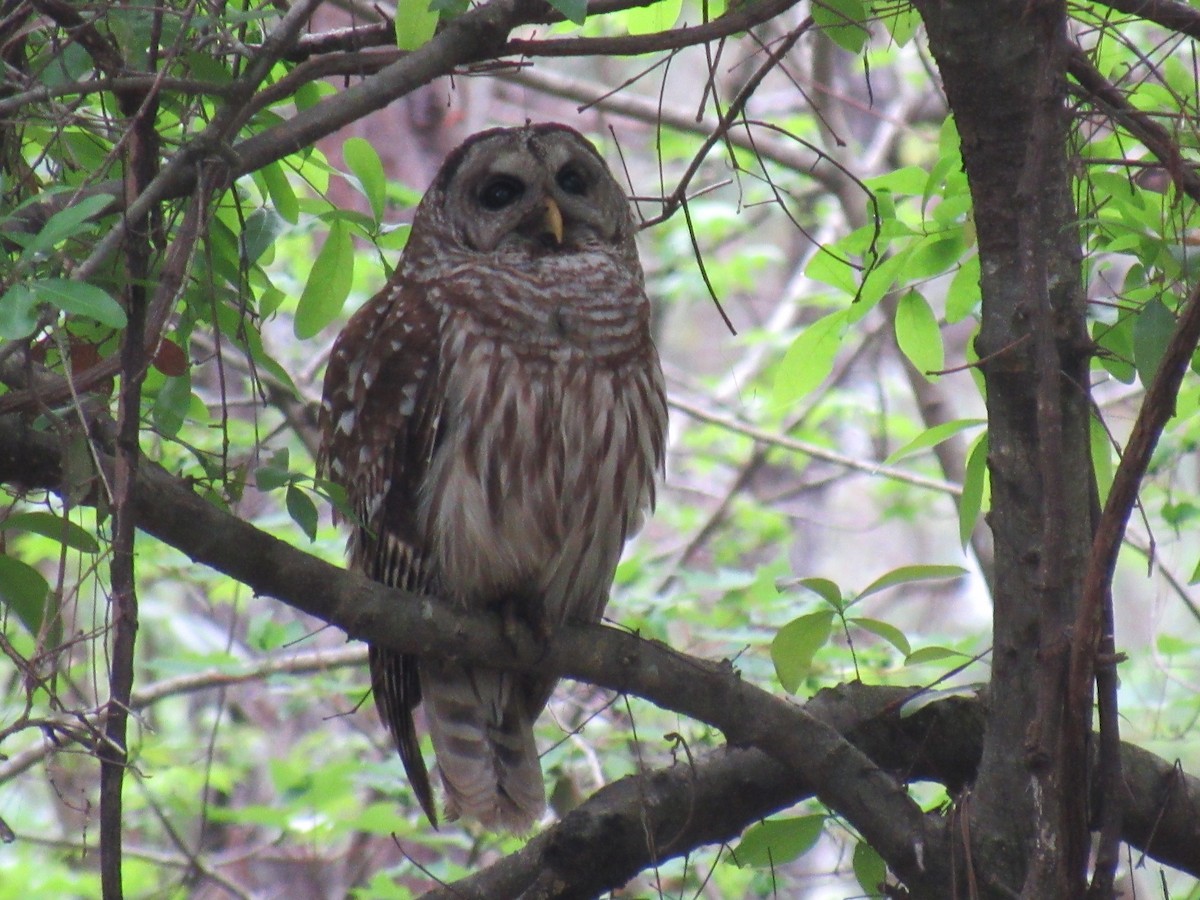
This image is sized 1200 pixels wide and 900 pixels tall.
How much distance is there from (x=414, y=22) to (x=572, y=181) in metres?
1.43

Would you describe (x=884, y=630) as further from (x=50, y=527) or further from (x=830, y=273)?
(x=50, y=527)

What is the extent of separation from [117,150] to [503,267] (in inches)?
60.8

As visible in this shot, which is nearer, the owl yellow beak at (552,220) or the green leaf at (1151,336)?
the green leaf at (1151,336)

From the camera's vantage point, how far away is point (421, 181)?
6609 mm

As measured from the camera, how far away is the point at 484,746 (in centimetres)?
344

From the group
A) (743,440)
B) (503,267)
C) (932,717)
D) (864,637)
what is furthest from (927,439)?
(743,440)

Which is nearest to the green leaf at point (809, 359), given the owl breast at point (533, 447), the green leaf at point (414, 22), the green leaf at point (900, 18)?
the owl breast at point (533, 447)

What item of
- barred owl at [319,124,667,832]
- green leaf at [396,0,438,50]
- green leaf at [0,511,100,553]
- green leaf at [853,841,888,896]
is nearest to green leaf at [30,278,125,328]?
green leaf at [0,511,100,553]

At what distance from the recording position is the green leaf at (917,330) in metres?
2.69

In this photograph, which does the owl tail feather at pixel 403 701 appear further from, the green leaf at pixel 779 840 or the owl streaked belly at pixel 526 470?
the green leaf at pixel 779 840

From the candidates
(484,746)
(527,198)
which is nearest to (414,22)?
(527,198)

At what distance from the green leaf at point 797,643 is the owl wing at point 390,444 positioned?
3.37ft

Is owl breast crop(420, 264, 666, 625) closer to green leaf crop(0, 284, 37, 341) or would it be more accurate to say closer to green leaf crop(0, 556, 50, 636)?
green leaf crop(0, 556, 50, 636)

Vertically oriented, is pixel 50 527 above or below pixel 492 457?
below
